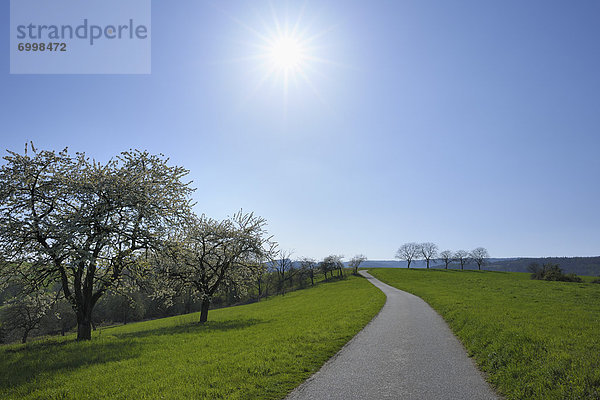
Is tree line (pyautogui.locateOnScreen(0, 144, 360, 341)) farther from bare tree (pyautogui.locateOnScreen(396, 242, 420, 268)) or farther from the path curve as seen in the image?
bare tree (pyautogui.locateOnScreen(396, 242, 420, 268))

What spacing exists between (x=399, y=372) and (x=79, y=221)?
1641cm

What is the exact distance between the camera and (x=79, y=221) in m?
15.0

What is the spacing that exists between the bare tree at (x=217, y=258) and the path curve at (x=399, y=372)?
15486mm

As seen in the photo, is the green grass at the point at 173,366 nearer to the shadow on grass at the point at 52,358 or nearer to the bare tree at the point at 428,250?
the shadow on grass at the point at 52,358

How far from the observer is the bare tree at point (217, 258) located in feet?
84.4

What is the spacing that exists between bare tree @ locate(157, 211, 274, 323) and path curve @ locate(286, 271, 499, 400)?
50.8ft

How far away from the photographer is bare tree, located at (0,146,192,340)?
14.9 meters

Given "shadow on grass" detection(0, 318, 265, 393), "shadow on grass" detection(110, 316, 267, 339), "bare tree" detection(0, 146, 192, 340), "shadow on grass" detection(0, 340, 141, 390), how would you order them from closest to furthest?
1. "shadow on grass" detection(0, 318, 265, 393)
2. "shadow on grass" detection(0, 340, 141, 390)
3. "bare tree" detection(0, 146, 192, 340)
4. "shadow on grass" detection(110, 316, 267, 339)

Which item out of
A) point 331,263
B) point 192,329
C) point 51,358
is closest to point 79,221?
point 51,358

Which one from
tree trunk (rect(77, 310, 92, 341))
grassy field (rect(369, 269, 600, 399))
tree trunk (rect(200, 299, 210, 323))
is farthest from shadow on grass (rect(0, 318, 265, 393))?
grassy field (rect(369, 269, 600, 399))

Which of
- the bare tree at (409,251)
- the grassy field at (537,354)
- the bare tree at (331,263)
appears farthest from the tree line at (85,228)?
the bare tree at (409,251)

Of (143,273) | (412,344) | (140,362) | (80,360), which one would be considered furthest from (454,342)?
(143,273)

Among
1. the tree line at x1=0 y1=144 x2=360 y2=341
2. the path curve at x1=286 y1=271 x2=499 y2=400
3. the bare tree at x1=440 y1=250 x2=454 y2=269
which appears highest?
the tree line at x1=0 y1=144 x2=360 y2=341

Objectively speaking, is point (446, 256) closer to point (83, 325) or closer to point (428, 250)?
point (428, 250)
